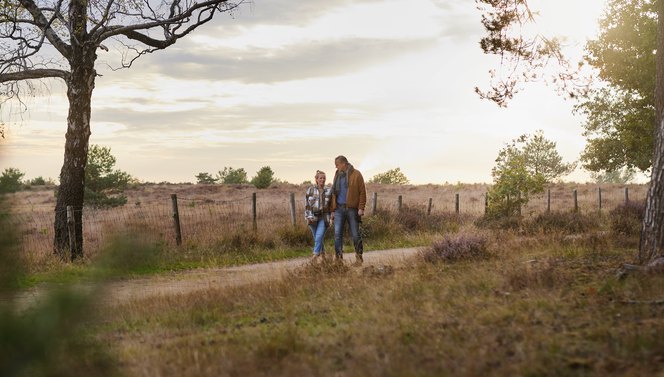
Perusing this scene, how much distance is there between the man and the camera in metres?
9.66

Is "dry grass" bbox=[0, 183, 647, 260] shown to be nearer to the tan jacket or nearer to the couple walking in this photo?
the couple walking

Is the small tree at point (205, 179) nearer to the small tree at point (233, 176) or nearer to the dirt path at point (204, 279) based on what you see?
the small tree at point (233, 176)

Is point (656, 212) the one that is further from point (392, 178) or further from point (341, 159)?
point (392, 178)

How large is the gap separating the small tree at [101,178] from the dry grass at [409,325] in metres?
22.5

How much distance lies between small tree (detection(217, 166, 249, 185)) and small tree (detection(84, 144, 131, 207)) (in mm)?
20490

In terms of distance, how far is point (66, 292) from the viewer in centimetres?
225

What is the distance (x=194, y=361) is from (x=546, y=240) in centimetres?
902

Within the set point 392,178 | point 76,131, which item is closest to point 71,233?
point 76,131

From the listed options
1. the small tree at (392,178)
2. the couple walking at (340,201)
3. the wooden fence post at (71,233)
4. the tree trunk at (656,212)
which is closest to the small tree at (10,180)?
the couple walking at (340,201)

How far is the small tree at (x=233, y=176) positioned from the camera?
49597 mm

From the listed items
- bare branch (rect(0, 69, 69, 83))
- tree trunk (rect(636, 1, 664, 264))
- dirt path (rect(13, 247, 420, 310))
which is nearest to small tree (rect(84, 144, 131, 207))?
bare branch (rect(0, 69, 69, 83))

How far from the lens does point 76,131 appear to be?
12766mm

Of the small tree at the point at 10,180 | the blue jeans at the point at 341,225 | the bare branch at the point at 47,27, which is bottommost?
the blue jeans at the point at 341,225

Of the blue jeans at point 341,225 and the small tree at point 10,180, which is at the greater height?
the small tree at point 10,180
